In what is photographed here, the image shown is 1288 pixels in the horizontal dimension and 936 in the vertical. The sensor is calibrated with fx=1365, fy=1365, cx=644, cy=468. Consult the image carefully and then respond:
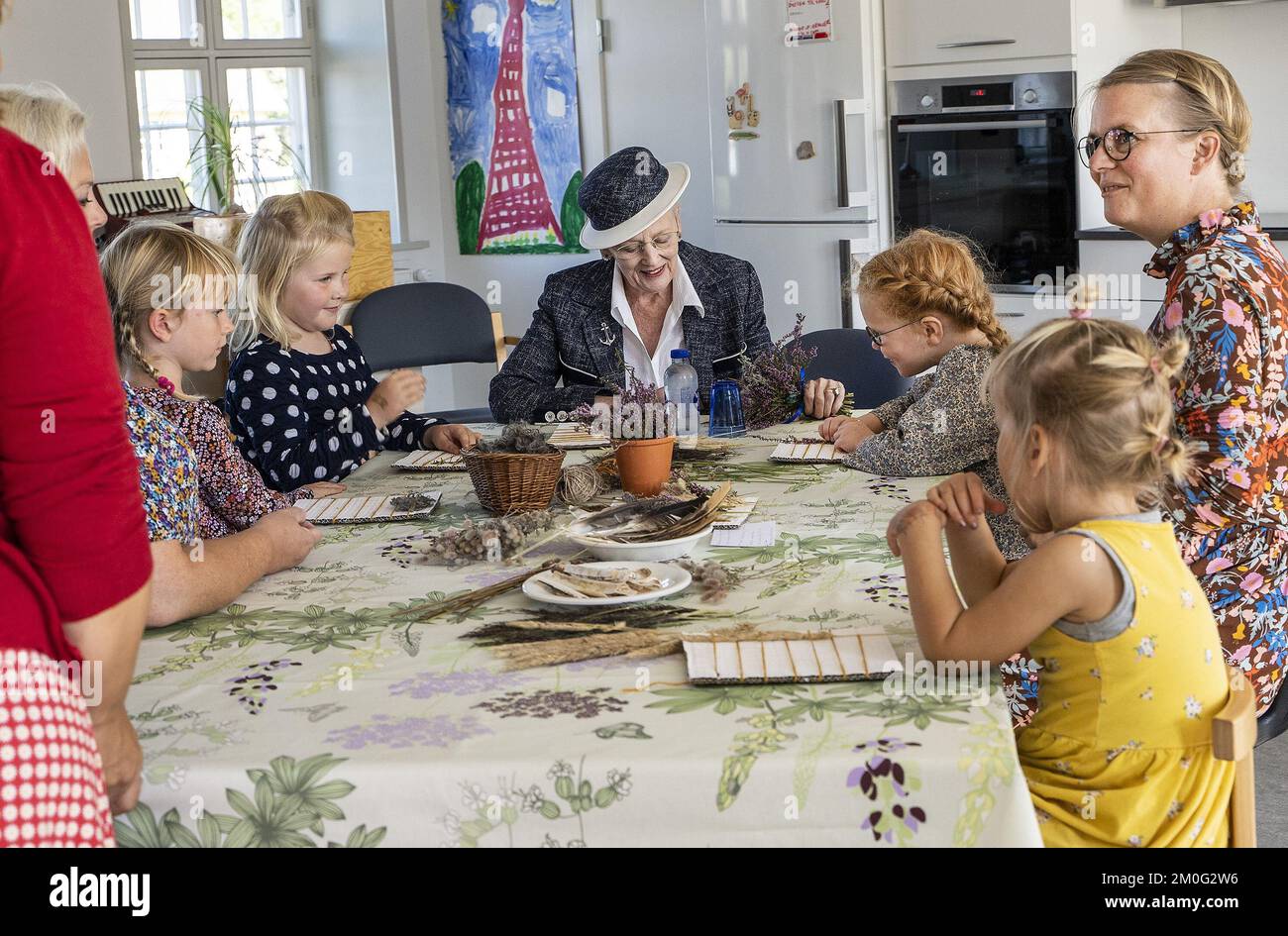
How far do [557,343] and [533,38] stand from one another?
2800mm

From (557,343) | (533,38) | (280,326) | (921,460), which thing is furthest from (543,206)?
(921,460)

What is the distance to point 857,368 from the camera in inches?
128

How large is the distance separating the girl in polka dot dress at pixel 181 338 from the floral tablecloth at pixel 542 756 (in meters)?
0.59

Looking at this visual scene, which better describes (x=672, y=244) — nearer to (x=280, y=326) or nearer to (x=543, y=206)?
(x=280, y=326)

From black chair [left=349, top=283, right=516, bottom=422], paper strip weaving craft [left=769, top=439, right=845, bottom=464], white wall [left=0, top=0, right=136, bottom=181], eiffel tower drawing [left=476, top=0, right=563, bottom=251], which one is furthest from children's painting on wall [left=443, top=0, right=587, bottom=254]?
paper strip weaving craft [left=769, top=439, right=845, bottom=464]

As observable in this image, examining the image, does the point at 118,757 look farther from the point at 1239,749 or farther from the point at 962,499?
the point at 1239,749

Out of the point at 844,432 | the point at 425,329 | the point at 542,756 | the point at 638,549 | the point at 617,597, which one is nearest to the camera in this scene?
the point at 542,756

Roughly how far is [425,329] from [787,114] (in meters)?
1.45

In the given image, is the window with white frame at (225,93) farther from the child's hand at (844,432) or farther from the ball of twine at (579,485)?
the ball of twine at (579,485)

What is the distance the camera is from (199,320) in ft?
6.55

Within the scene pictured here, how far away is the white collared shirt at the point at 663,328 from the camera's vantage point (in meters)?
3.12

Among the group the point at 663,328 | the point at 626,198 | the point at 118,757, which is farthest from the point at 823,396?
the point at 118,757

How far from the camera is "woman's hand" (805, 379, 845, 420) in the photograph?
2760mm

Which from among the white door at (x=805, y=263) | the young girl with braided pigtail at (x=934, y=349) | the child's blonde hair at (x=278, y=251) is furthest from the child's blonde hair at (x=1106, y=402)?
the white door at (x=805, y=263)
